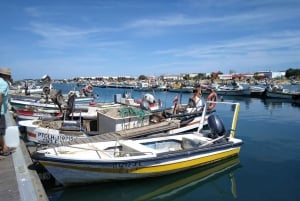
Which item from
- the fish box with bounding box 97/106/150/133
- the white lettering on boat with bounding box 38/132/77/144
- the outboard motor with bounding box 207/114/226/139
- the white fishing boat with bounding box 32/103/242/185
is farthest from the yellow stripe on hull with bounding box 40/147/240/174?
the white lettering on boat with bounding box 38/132/77/144

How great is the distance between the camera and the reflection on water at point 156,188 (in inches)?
344

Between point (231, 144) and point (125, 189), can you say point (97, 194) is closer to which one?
point (125, 189)

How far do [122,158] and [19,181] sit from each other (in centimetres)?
296

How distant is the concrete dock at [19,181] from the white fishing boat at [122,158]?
1.86 feet

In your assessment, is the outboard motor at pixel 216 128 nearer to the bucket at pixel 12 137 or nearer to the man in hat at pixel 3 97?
the bucket at pixel 12 137

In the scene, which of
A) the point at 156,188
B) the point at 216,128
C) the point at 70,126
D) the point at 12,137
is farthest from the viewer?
the point at 70,126

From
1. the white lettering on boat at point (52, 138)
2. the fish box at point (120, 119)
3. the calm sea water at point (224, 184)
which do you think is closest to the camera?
the calm sea water at point (224, 184)

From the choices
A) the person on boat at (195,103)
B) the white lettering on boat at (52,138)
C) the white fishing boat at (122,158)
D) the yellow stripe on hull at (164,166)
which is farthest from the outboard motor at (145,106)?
the yellow stripe on hull at (164,166)

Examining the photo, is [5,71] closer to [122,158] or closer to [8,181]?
[8,181]

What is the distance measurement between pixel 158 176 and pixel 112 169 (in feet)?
6.06

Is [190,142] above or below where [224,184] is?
above

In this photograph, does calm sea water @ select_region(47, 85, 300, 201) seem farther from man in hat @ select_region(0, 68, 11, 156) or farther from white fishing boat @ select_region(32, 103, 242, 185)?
man in hat @ select_region(0, 68, 11, 156)

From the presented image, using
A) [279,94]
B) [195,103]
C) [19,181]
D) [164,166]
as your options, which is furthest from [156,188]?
[279,94]

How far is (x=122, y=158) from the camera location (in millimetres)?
8672
